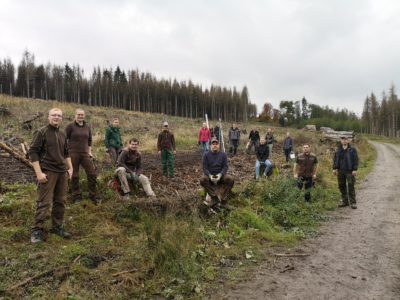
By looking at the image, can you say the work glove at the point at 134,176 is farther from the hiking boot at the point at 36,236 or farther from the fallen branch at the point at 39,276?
the fallen branch at the point at 39,276

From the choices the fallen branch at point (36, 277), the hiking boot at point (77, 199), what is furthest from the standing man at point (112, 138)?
the fallen branch at point (36, 277)

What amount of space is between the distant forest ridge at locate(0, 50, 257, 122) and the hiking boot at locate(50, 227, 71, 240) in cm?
6788

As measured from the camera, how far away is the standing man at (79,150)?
7379 mm

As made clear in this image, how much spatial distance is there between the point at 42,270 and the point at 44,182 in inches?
56.0

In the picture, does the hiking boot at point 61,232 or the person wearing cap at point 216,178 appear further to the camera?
the person wearing cap at point 216,178

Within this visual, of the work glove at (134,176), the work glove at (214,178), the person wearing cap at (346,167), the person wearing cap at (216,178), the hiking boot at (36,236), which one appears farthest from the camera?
the person wearing cap at (346,167)

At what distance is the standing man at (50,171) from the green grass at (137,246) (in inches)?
12.8

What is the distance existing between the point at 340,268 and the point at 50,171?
15.8 ft

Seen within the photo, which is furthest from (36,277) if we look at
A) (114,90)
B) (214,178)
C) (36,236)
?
(114,90)

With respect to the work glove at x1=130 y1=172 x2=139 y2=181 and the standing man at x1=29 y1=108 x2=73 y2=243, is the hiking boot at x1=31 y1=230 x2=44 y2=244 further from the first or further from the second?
the work glove at x1=130 y1=172 x2=139 y2=181

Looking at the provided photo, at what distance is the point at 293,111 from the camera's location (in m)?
102

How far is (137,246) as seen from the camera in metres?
5.71

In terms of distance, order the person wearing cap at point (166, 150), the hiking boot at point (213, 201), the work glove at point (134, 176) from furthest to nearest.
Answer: the person wearing cap at point (166, 150) < the work glove at point (134, 176) < the hiking boot at point (213, 201)

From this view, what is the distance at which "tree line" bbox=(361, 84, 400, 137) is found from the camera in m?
74.5
